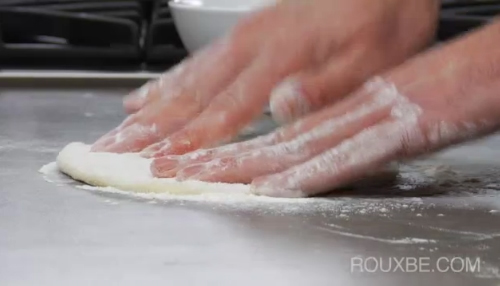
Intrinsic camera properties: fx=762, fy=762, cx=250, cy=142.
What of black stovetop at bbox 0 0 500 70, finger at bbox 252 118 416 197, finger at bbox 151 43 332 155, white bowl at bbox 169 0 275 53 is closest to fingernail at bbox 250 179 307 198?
finger at bbox 252 118 416 197

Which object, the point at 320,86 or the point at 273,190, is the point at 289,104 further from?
the point at 273,190

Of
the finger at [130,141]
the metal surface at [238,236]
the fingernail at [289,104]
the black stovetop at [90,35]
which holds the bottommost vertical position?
the metal surface at [238,236]

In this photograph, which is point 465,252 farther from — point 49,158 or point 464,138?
point 49,158

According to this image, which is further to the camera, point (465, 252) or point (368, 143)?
point (368, 143)

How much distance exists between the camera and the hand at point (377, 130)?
0.69m

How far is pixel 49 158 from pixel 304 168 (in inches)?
12.5

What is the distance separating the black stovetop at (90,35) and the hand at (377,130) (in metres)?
0.83

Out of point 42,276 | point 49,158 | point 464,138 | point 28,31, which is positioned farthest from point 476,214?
point 28,31

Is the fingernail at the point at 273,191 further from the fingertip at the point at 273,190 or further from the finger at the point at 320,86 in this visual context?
the finger at the point at 320,86

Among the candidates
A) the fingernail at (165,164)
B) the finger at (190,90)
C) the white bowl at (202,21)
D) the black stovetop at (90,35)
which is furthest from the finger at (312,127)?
the black stovetop at (90,35)

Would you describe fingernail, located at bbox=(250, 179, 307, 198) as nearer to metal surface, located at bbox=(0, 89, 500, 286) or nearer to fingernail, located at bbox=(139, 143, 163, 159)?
metal surface, located at bbox=(0, 89, 500, 286)

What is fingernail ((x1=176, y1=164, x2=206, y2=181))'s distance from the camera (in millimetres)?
721

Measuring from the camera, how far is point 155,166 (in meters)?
0.74

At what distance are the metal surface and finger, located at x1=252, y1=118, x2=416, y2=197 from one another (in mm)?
23
